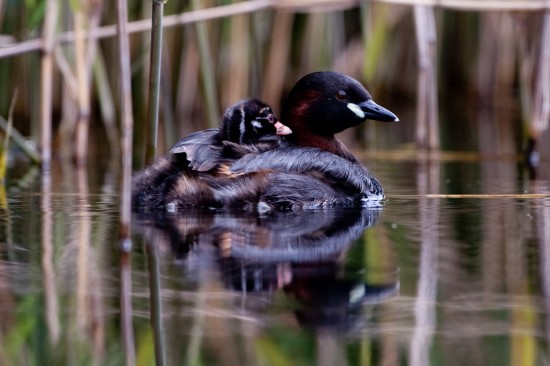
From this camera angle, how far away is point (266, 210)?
20.3 feet

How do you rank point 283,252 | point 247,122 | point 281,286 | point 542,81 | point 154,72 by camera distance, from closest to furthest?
point 281,286, point 283,252, point 154,72, point 247,122, point 542,81

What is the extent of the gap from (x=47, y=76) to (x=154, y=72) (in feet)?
10.4

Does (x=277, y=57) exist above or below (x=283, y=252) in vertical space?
above

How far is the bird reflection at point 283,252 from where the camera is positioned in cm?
391

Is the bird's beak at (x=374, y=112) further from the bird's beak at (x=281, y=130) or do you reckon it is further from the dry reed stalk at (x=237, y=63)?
the dry reed stalk at (x=237, y=63)

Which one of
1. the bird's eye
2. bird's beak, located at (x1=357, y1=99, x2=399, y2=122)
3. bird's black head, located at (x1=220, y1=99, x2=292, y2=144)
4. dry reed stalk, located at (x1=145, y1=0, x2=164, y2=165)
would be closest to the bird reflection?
dry reed stalk, located at (x1=145, y1=0, x2=164, y2=165)

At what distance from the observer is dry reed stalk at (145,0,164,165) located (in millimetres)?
5232

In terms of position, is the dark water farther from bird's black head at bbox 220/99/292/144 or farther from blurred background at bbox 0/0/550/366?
bird's black head at bbox 220/99/292/144

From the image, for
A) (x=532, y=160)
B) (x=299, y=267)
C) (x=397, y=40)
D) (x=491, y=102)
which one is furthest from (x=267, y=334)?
(x=491, y=102)

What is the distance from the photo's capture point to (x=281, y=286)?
413 centimetres

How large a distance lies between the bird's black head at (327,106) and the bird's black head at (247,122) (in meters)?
0.43

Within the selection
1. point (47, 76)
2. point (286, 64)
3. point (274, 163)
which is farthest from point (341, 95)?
point (286, 64)

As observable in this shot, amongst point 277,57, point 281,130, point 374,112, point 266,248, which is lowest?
point 266,248

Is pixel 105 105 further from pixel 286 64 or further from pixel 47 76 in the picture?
pixel 286 64
